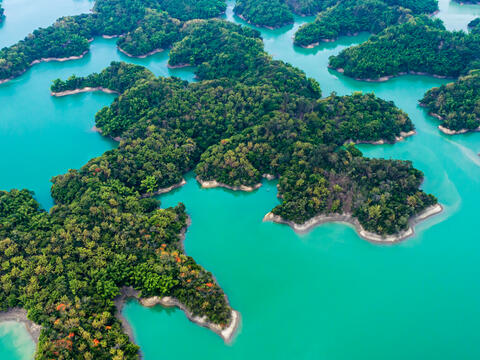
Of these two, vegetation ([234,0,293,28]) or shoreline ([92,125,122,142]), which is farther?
vegetation ([234,0,293,28])

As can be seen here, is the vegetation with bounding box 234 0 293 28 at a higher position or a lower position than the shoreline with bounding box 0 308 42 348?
higher

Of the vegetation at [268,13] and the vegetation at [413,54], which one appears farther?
the vegetation at [268,13]

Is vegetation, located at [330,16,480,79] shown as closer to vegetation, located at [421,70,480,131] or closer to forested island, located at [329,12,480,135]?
forested island, located at [329,12,480,135]

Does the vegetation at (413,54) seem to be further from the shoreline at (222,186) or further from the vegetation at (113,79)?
the vegetation at (113,79)

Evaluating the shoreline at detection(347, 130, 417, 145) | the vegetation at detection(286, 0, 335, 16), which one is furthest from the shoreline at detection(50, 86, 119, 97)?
the vegetation at detection(286, 0, 335, 16)

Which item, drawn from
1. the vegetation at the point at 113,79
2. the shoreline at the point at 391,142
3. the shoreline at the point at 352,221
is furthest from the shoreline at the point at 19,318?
the shoreline at the point at 391,142

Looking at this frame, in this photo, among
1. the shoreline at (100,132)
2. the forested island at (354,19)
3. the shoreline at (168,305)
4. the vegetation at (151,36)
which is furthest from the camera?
the forested island at (354,19)

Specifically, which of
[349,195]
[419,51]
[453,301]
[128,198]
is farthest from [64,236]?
[419,51]
